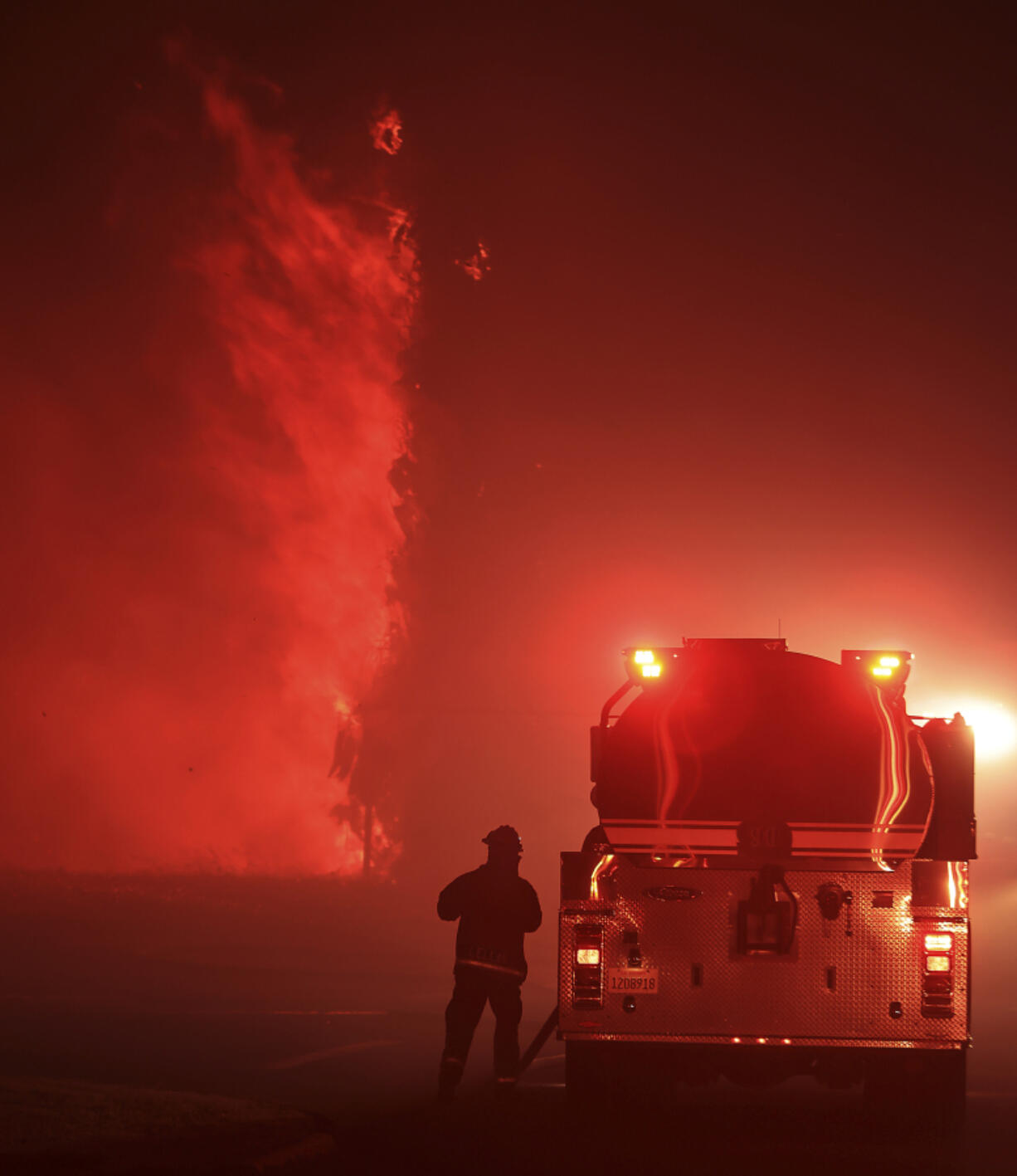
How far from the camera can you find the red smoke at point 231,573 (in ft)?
137

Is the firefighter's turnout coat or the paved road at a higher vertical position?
the firefighter's turnout coat

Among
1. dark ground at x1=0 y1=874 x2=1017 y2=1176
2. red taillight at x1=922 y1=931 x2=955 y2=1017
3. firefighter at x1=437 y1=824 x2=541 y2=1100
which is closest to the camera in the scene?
dark ground at x1=0 y1=874 x2=1017 y2=1176

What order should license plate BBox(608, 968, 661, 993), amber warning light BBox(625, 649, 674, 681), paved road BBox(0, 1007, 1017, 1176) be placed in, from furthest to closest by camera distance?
amber warning light BBox(625, 649, 674, 681), license plate BBox(608, 968, 661, 993), paved road BBox(0, 1007, 1017, 1176)

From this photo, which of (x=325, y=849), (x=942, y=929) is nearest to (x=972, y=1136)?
(x=942, y=929)

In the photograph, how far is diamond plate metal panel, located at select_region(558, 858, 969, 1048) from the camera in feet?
32.2

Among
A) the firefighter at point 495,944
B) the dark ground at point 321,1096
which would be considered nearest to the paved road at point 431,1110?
the dark ground at point 321,1096

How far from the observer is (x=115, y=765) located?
50.2 m

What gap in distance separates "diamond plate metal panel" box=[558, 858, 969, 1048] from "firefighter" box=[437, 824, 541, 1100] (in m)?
1.53

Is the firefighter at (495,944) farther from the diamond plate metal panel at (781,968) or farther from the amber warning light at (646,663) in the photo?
the diamond plate metal panel at (781,968)

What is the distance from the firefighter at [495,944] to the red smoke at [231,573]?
101ft

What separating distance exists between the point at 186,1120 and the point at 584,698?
43.6 metres

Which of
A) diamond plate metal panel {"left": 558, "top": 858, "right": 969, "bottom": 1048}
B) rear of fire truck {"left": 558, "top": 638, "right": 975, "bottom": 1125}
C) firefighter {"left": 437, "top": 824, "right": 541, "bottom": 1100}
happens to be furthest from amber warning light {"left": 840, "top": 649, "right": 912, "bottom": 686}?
firefighter {"left": 437, "top": 824, "right": 541, "bottom": 1100}

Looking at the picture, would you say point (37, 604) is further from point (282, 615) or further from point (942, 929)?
point (942, 929)

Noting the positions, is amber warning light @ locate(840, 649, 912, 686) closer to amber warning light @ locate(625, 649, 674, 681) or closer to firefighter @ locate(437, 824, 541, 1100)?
amber warning light @ locate(625, 649, 674, 681)
